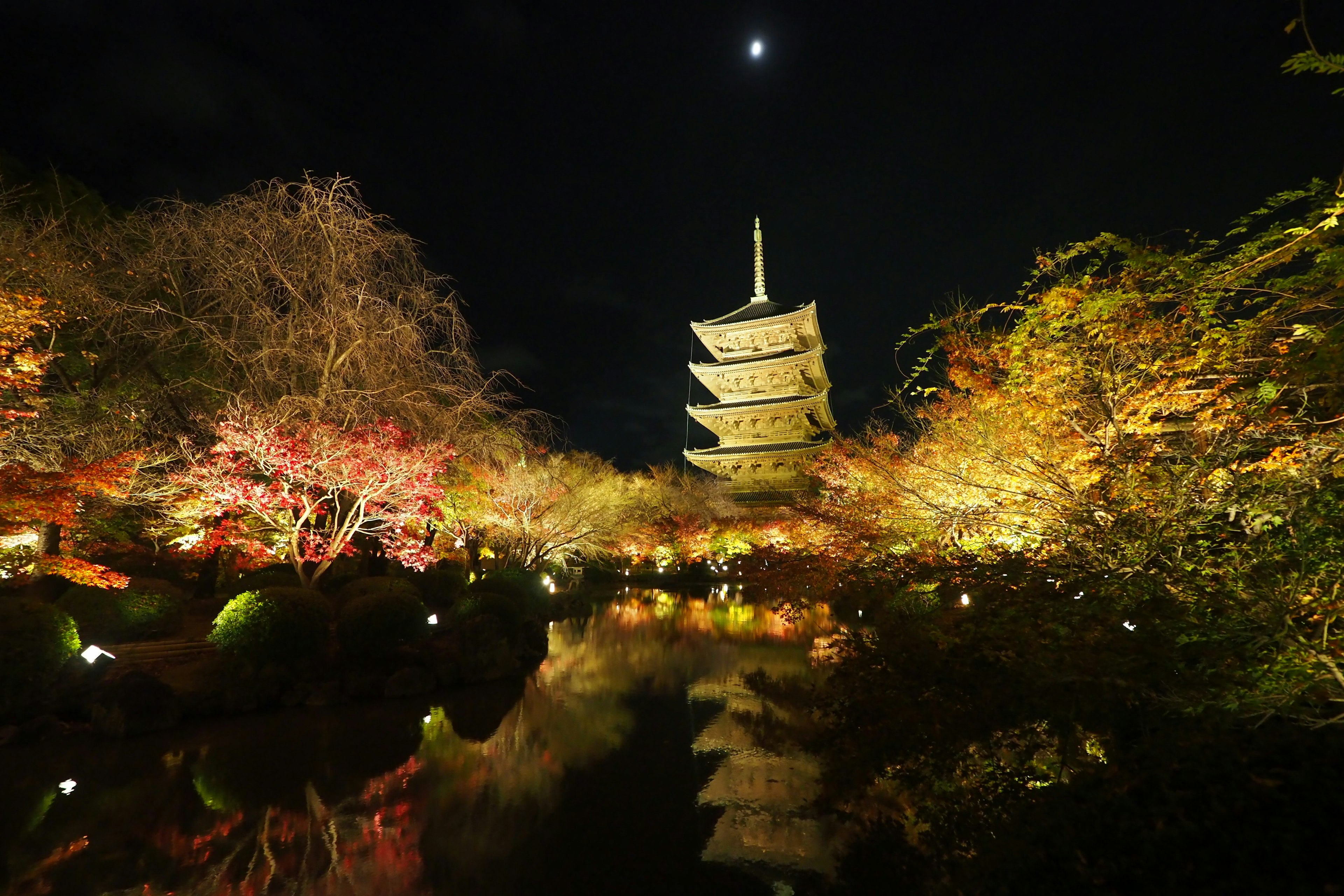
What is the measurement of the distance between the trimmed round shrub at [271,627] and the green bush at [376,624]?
1.70 ft

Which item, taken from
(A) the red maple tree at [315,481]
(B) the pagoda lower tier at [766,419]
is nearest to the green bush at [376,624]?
(A) the red maple tree at [315,481]

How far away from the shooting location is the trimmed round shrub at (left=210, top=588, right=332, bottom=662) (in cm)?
875

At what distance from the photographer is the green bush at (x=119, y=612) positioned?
29.8 ft

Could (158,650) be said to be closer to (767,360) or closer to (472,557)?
(472,557)

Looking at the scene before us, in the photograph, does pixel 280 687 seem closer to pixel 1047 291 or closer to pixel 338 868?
pixel 338 868

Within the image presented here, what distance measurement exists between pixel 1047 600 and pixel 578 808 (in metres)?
5.03

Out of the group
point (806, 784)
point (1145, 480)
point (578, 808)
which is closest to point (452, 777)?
point (578, 808)

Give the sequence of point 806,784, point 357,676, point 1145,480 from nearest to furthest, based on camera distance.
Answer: point 1145,480 < point 806,784 < point 357,676

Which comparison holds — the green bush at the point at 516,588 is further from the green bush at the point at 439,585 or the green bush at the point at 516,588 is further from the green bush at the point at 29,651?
the green bush at the point at 29,651

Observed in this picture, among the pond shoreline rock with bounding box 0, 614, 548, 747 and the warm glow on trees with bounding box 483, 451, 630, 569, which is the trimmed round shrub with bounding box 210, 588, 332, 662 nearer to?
the pond shoreline rock with bounding box 0, 614, 548, 747

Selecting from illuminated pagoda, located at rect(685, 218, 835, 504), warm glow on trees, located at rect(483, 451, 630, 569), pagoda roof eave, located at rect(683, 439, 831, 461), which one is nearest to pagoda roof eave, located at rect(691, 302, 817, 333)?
illuminated pagoda, located at rect(685, 218, 835, 504)

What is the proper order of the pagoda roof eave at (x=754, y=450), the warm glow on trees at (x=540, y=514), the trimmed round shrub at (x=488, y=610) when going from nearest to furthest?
Result: the trimmed round shrub at (x=488, y=610) < the warm glow on trees at (x=540, y=514) < the pagoda roof eave at (x=754, y=450)

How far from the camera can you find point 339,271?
32.9 ft

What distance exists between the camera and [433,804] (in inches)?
227
